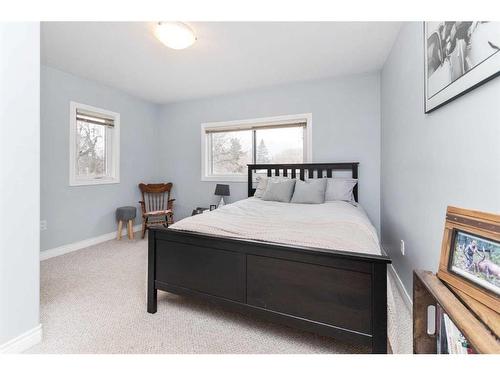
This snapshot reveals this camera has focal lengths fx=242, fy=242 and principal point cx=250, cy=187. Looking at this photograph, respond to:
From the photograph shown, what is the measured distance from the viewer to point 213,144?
4.42 meters

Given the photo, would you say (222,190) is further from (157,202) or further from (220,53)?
(220,53)

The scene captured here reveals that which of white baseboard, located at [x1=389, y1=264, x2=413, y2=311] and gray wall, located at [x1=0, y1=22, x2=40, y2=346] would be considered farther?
white baseboard, located at [x1=389, y1=264, x2=413, y2=311]

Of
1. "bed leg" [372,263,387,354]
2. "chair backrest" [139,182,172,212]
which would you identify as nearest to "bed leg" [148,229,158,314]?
"bed leg" [372,263,387,354]

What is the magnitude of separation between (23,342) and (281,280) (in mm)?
1596

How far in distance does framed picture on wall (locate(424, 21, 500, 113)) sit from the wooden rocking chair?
3727 mm

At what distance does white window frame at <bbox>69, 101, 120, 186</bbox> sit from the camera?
331 centimetres

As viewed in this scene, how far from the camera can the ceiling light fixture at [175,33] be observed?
2074 millimetres

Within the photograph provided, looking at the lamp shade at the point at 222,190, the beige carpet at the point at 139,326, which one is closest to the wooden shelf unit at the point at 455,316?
the beige carpet at the point at 139,326

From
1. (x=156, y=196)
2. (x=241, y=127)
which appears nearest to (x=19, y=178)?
(x=241, y=127)

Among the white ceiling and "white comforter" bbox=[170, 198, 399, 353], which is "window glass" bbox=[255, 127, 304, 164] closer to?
the white ceiling

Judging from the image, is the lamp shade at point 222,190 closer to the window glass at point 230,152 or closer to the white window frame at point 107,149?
the window glass at point 230,152

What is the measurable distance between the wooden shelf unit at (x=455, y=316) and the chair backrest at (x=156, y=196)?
164 inches

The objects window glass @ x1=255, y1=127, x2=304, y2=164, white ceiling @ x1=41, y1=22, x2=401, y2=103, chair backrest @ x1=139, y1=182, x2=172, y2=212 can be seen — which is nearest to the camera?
white ceiling @ x1=41, y1=22, x2=401, y2=103

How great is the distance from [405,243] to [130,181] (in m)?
4.07
